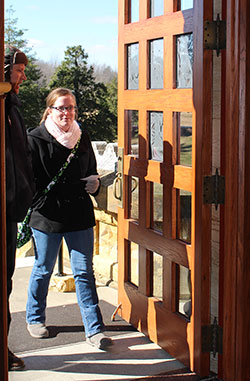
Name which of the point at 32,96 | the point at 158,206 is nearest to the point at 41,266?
the point at 158,206

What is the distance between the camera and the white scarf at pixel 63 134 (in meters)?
3.33

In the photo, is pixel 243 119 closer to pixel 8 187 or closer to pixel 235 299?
pixel 235 299

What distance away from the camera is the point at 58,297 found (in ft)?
13.9

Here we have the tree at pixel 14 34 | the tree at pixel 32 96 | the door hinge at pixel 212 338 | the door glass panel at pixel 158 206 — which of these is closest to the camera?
the door hinge at pixel 212 338

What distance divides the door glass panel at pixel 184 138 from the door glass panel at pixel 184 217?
17 centimetres

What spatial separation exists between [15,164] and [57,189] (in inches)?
25.1

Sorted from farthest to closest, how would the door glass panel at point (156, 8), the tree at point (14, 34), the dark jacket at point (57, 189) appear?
the tree at point (14, 34), the dark jacket at point (57, 189), the door glass panel at point (156, 8)

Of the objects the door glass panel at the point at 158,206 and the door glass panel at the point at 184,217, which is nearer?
the door glass panel at the point at 184,217

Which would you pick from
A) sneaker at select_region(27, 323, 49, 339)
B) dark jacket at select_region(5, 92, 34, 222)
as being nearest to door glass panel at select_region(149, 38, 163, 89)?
dark jacket at select_region(5, 92, 34, 222)

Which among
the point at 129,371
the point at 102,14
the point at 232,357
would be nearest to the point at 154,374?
the point at 129,371

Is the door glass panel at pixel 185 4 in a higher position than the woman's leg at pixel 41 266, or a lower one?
higher

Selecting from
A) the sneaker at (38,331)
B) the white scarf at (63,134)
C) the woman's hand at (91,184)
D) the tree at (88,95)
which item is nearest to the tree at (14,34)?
the tree at (88,95)

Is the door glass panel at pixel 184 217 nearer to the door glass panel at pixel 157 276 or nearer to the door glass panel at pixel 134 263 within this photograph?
the door glass panel at pixel 157 276

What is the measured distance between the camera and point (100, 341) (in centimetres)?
328
